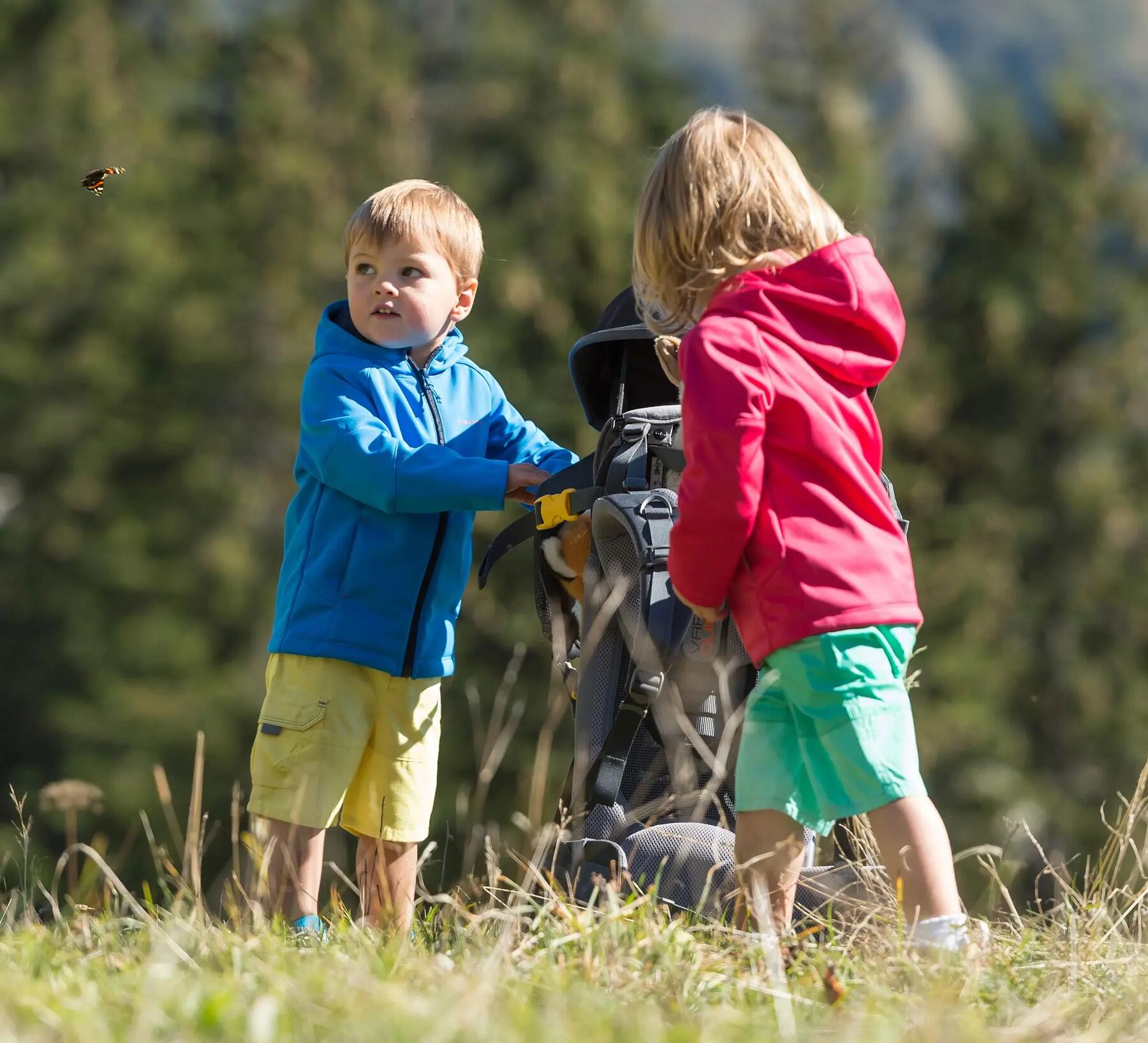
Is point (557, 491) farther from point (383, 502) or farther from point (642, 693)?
point (642, 693)

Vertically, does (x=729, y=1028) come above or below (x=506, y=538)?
below

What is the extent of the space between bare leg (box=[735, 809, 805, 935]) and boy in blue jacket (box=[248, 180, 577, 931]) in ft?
3.04

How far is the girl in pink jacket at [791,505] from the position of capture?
2.64 m

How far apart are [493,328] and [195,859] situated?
48.6 ft

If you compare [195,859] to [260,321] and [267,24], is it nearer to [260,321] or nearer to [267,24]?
[260,321]

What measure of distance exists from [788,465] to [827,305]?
0.29 m

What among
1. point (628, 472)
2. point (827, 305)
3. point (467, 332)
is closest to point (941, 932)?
point (827, 305)

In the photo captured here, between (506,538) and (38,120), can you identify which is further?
(38,120)

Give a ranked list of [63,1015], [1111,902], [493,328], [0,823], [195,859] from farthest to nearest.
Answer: [0,823], [493,328], [1111,902], [195,859], [63,1015]

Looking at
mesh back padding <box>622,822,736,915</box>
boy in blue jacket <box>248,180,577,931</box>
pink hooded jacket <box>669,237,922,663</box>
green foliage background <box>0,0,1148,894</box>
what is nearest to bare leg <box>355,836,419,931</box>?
boy in blue jacket <box>248,180,577,931</box>

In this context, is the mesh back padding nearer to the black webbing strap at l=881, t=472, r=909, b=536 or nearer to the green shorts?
the green shorts

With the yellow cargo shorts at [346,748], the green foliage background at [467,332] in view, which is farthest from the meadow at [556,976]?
the green foliage background at [467,332]

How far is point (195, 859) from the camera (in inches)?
103

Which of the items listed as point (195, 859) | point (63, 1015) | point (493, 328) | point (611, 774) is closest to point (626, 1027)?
point (63, 1015)
